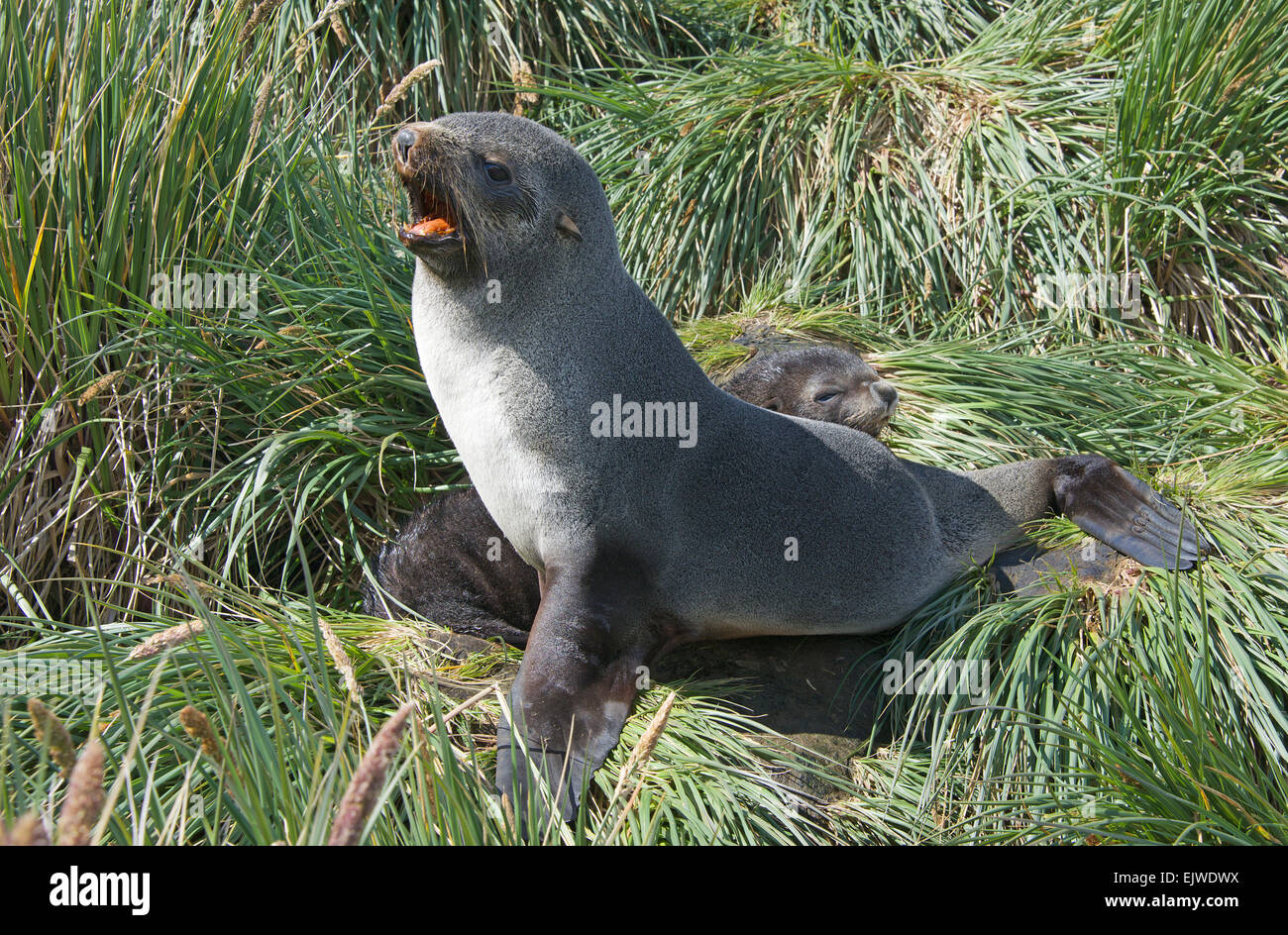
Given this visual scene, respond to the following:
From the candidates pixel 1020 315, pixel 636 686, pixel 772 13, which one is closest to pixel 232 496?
pixel 636 686

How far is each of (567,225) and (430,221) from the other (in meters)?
0.41

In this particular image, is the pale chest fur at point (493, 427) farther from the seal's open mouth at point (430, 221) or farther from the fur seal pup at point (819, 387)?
the fur seal pup at point (819, 387)

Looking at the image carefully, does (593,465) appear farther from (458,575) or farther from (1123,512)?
(1123,512)

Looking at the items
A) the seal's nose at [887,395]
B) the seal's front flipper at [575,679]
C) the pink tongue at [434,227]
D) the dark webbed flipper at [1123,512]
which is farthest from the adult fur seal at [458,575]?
the dark webbed flipper at [1123,512]

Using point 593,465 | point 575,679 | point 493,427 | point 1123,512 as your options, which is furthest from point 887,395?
point 575,679

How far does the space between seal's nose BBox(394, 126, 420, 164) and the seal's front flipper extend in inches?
50.7

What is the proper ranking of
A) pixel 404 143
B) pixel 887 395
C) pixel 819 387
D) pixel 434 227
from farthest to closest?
pixel 819 387 → pixel 887 395 → pixel 434 227 → pixel 404 143

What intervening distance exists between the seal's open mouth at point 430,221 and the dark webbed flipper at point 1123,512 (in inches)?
94.1

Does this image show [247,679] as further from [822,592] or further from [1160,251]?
[1160,251]

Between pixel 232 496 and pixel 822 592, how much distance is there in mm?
2178

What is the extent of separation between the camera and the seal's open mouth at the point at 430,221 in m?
3.40

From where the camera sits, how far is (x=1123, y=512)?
411 centimetres

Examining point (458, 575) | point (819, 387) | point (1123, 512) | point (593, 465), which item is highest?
point (819, 387)

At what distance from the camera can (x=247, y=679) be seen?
10.7 ft
